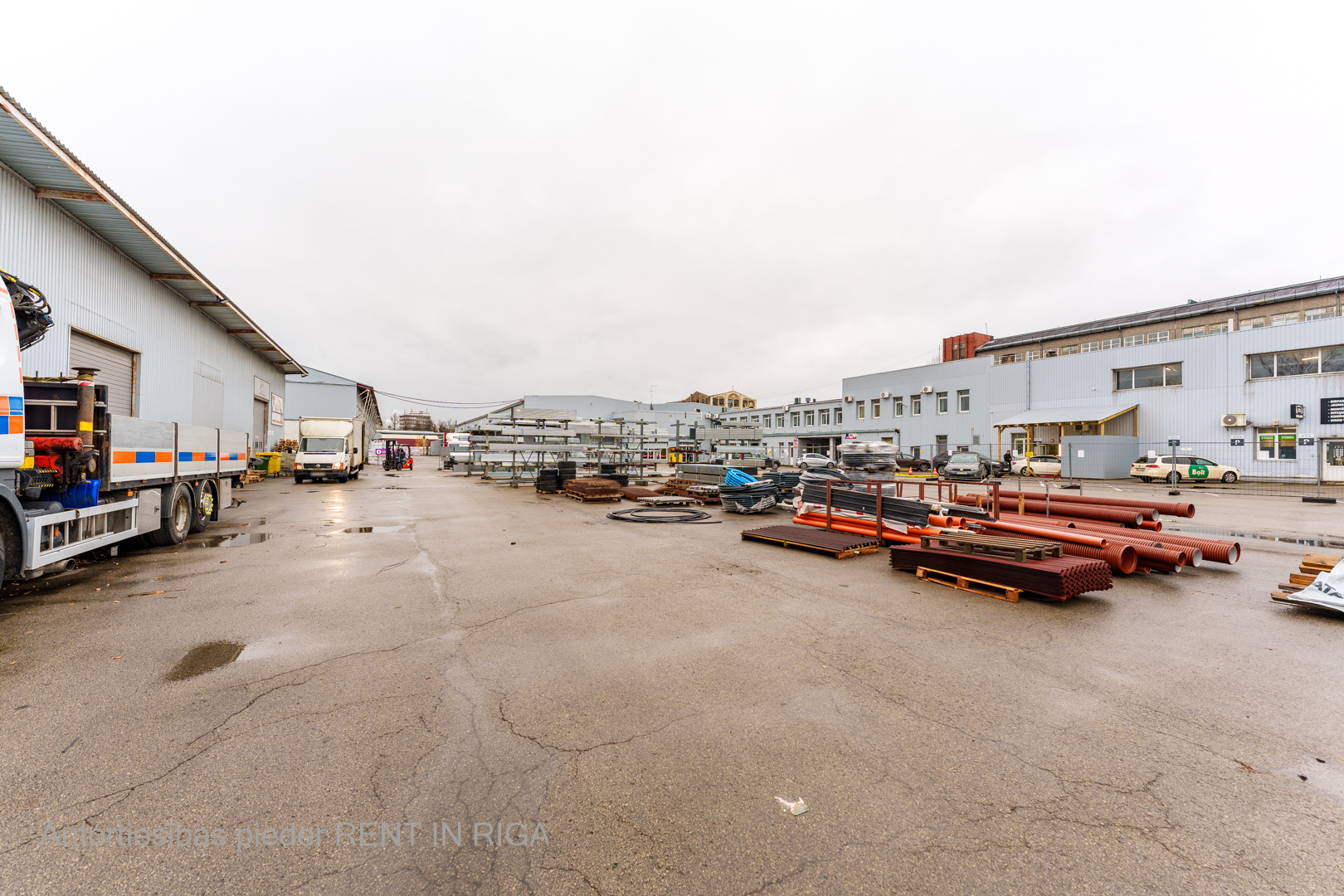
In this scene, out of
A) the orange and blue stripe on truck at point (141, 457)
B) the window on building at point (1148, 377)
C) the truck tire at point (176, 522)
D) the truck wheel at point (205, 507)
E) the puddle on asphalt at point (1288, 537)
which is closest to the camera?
the orange and blue stripe on truck at point (141, 457)

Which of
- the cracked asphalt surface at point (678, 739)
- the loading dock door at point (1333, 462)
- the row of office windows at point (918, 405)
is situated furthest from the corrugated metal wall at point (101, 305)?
the row of office windows at point (918, 405)

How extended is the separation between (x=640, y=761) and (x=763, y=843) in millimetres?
806

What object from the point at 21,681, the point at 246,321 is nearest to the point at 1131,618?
the point at 21,681

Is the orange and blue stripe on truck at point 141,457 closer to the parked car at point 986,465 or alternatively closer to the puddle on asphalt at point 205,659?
the puddle on asphalt at point 205,659

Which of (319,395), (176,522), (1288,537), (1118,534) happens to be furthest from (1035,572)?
(319,395)

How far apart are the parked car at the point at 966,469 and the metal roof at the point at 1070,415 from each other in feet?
19.9

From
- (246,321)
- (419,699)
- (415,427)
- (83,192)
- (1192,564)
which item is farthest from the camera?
(415,427)

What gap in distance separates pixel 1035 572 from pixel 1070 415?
32.9 m

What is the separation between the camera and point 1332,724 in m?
3.31

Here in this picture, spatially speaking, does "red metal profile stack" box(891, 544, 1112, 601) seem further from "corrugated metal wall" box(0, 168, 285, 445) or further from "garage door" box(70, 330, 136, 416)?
"garage door" box(70, 330, 136, 416)

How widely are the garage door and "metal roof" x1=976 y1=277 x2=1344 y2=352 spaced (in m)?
56.0

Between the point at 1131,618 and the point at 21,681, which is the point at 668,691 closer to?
the point at 21,681

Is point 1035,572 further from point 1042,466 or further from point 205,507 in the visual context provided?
point 1042,466

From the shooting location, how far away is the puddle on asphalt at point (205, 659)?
12.9 ft
